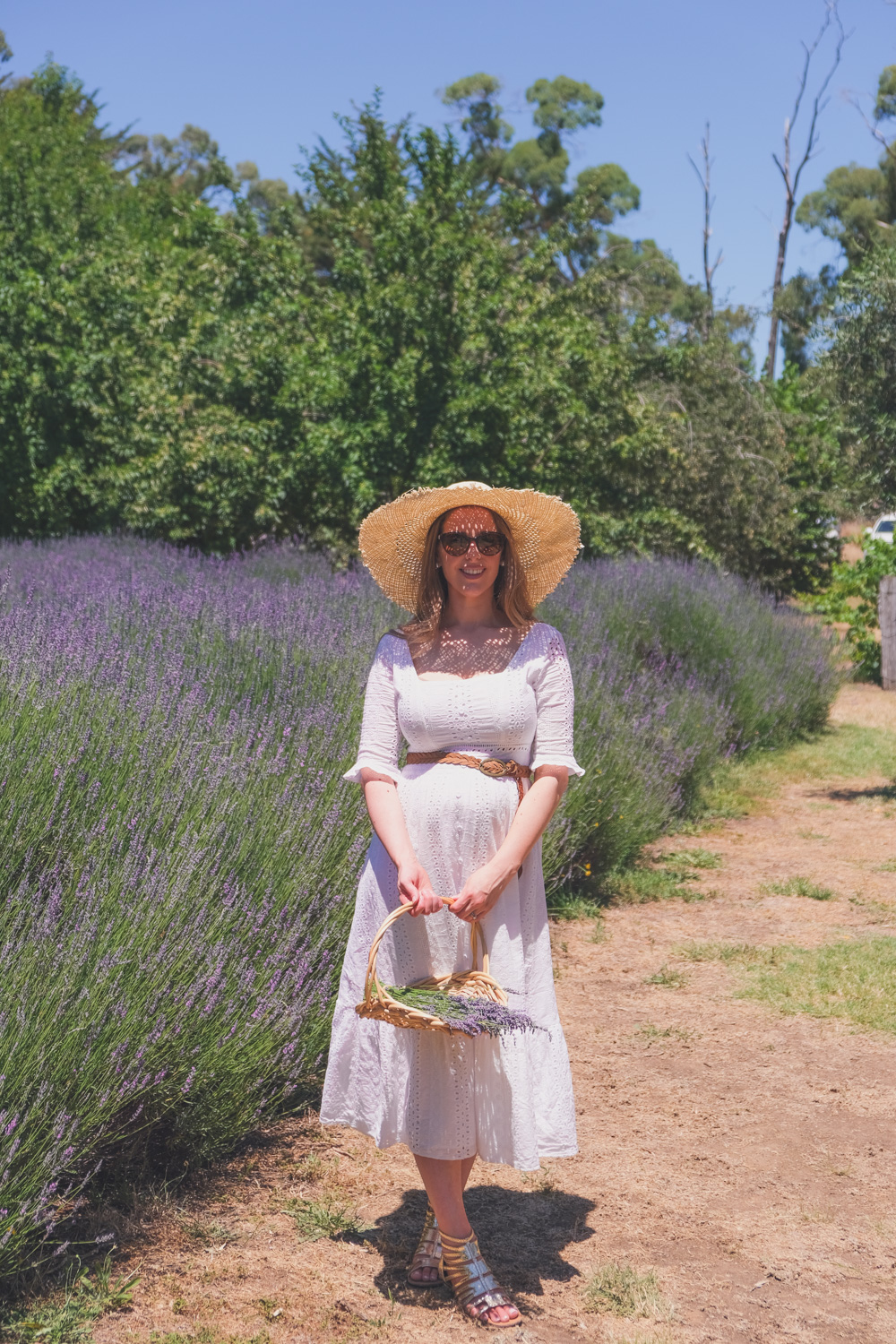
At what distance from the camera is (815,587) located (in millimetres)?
18156

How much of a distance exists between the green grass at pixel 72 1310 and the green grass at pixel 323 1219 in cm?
50

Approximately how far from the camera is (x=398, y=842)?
2.87 meters

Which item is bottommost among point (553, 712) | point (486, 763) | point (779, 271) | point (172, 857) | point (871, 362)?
point (172, 857)

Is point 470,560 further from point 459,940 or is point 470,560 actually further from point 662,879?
point 662,879

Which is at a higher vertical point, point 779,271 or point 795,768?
point 779,271

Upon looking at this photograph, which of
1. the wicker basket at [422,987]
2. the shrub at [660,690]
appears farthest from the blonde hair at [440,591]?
the shrub at [660,690]

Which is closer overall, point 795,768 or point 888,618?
point 795,768

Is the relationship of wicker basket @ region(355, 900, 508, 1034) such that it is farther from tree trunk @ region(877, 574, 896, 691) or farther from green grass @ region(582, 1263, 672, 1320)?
tree trunk @ region(877, 574, 896, 691)

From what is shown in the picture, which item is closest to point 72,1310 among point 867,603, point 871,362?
point 871,362

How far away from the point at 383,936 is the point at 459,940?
178 mm

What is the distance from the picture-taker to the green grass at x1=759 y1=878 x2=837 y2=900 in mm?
6809

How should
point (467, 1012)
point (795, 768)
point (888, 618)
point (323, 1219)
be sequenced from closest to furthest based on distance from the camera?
point (467, 1012) < point (323, 1219) < point (795, 768) < point (888, 618)

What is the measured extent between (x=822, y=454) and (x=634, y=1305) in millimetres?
15890

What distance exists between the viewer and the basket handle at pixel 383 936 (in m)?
2.73
